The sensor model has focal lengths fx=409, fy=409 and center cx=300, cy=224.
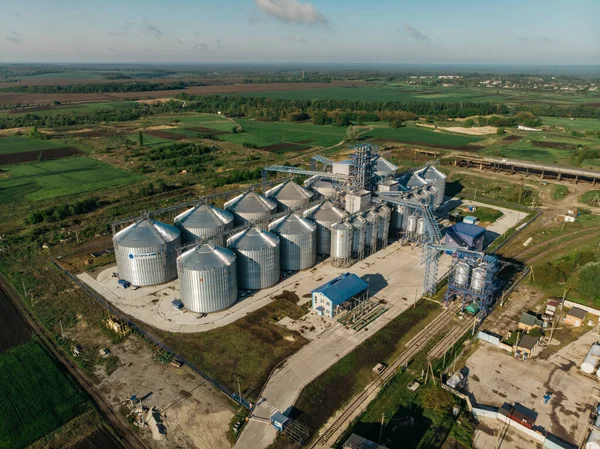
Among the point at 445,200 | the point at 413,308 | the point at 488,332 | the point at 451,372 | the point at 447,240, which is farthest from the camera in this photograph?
the point at 445,200

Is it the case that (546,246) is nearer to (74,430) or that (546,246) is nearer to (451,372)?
(451,372)

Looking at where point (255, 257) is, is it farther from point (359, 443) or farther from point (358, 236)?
point (359, 443)

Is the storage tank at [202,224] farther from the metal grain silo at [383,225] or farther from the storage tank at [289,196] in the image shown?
the metal grain silo at [383,225]

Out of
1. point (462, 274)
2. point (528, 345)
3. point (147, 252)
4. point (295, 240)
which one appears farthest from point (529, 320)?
point (147, 252)

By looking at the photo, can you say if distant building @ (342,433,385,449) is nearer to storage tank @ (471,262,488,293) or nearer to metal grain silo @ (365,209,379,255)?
storage tank @ (471,262,488,293)

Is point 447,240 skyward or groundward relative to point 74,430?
skyward

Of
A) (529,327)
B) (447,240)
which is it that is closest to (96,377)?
(529,327)
